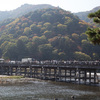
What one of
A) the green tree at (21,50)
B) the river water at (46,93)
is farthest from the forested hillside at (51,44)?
the river water at (46,93)

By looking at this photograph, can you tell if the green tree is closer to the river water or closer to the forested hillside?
the forested hillside

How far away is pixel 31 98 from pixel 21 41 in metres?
108

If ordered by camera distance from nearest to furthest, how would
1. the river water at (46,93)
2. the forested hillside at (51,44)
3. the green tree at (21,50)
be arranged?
the river water at (46,93), the forested hillside at (51,44), the green tree at (21,50)

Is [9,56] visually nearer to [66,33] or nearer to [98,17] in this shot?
[66,33]

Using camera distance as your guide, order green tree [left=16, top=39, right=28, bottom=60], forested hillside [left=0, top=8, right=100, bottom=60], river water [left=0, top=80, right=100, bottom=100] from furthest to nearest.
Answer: green tree [left=16, top=39, right=28, bottom=60] < forested hillside [left=0, top=8, right=100, bottom=60] < river water [left=0, top=80, right=100, bottom=100]

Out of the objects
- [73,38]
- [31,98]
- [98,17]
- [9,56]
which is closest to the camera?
[98,17]

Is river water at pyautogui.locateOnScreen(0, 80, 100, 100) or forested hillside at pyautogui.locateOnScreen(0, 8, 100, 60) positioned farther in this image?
forested hillside at pyautogui.locateOnScreen(0, 8, 100, 60)

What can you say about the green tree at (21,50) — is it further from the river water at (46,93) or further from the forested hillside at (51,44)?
the river water at (46,93)

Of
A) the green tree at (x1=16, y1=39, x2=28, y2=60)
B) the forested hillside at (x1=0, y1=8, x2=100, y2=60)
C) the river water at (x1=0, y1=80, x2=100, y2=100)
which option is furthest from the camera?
the green tree at (x1=16, y1=39, x2=28, y2=60)

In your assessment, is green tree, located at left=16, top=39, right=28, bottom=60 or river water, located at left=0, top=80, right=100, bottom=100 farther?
green tree, located at left=16, top=39, right=28, bottom=60

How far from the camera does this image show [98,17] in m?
30.3

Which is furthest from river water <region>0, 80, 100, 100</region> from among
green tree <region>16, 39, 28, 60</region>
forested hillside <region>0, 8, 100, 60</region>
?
green tree <region>16, 39, 28, 60</region>

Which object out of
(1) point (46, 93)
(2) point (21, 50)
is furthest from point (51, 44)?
(1) point (46, 93)

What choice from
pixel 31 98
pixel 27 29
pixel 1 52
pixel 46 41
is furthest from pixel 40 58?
pixel 31 98
